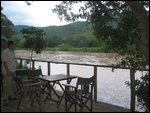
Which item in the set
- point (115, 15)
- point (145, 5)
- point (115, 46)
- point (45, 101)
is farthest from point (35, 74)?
point (145, 5)

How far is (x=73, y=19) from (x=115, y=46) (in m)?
1.14

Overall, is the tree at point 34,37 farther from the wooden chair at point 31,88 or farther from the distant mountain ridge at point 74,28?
the wooden chair at point 31,88

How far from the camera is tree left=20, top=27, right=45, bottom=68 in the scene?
373 inches

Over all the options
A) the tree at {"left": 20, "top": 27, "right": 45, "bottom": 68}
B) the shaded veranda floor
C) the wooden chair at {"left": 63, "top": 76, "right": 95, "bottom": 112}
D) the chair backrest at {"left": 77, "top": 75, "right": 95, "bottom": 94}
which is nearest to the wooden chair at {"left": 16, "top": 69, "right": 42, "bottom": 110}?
the shaded veranda floor

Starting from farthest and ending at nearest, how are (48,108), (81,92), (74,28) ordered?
(74,28), (48,108), (81,92)

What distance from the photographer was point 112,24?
19.3ft

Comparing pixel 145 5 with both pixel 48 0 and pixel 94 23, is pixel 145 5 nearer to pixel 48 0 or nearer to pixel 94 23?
pixel 94 23

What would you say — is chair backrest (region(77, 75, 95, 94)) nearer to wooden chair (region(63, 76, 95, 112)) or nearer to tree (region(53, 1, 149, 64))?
wooden chair (region(63, 76, 95, 112))

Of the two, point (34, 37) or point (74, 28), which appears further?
point (74, 28)

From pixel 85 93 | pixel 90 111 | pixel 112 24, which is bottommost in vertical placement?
pixel 90 111

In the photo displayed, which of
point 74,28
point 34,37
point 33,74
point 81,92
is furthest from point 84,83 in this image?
point 74,28

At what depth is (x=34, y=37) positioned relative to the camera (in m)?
9.55

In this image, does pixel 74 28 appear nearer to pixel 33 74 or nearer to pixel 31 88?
pixel 33 74

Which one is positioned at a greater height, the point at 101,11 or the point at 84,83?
the point at 101,11
